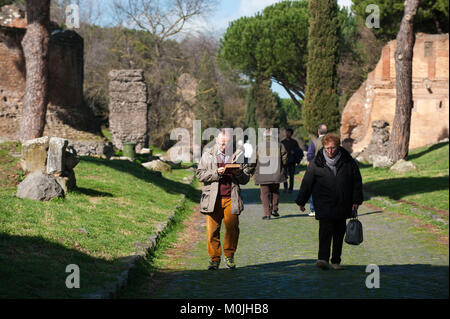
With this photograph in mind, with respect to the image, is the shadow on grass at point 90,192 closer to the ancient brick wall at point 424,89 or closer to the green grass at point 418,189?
the green grass at point 418,189

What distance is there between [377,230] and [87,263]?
5868 millimetres

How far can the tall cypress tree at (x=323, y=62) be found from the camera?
30453 millimetres

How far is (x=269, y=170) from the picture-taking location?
496 inches

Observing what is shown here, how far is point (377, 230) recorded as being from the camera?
427 inches

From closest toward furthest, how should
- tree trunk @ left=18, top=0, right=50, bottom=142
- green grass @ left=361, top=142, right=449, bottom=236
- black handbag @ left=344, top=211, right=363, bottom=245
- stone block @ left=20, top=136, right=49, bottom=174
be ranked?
black handbag @ left=344, top=211, right=363, bottom=245
green grass @ left=361, top=142, right=449, bottom=236
stone block @ left=20, top=136, right=49, bottom=174
tree trunk @ left=18, top=0, right=50, bottom=142

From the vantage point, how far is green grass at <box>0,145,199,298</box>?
20.0 ft

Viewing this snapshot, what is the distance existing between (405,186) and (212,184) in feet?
36.1

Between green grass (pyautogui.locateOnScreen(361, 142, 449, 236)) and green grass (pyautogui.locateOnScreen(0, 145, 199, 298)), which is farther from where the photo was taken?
green grass (pyautogui.locateOnScreen(361, 142, 449, 236))

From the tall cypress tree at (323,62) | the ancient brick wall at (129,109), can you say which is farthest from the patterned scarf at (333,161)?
the tall cypress tree at (323,62)

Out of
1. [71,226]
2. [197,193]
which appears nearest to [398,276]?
[71,226]

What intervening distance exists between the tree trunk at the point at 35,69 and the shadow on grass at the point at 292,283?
10.8 m

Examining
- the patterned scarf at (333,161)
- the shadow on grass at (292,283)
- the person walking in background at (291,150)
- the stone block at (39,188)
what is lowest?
the shadow on grass at (292,283)

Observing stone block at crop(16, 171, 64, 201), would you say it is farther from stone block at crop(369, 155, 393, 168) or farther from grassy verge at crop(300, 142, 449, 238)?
stone block at crop(369, 155, 393, 168)

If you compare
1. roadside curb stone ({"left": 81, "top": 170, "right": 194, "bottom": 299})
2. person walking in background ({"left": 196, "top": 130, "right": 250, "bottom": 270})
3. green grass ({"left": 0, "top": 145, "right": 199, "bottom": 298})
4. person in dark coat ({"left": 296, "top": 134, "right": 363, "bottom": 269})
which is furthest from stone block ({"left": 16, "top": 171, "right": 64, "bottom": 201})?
person in dark coat ({"left": 296, "top": 134, "right": 363, "bottom": 269})
